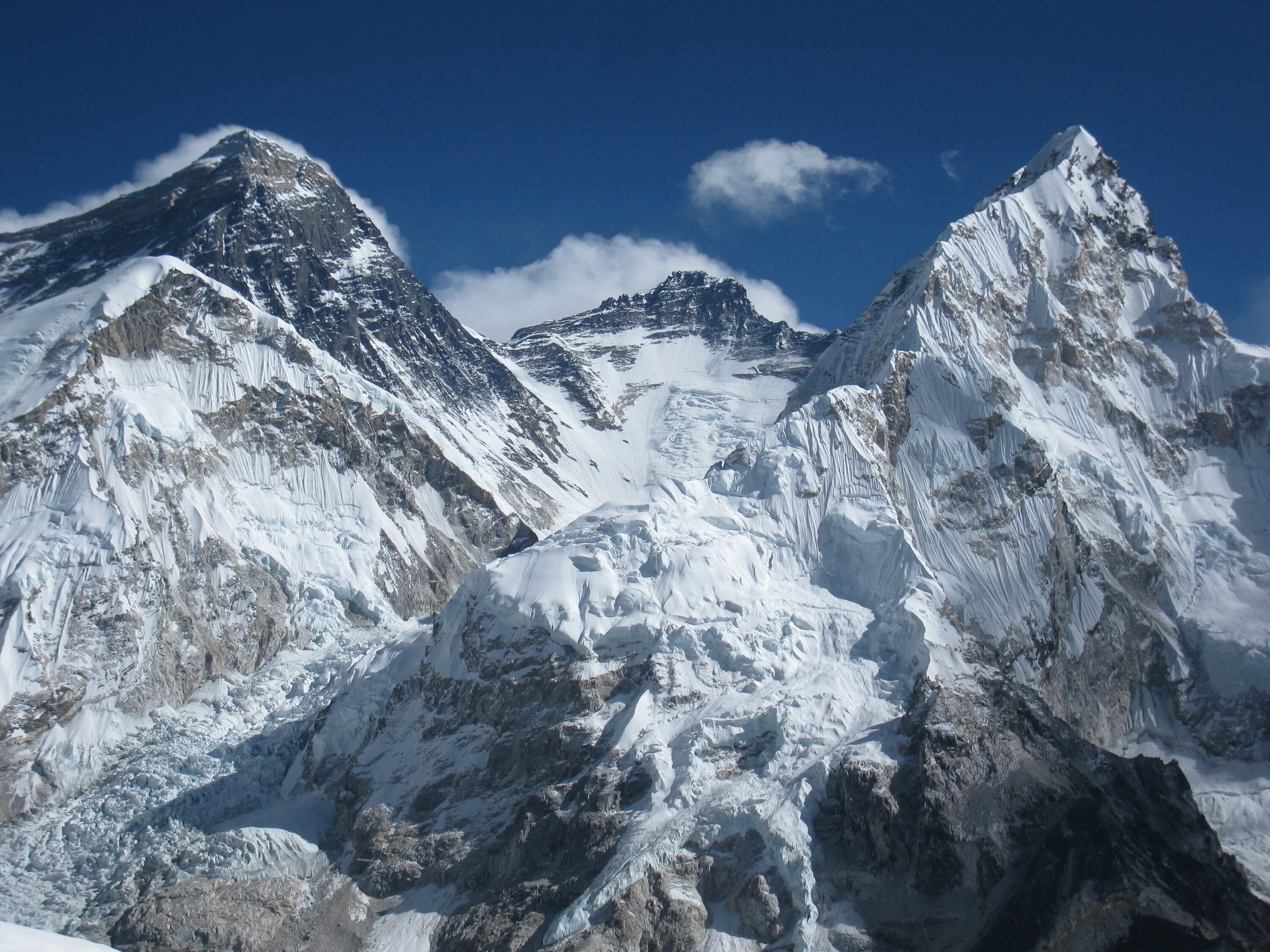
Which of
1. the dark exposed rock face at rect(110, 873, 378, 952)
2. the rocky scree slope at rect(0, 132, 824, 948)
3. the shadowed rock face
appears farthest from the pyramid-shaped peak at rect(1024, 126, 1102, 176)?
the dark exposed rock face at rect(110, 873, 378, 952)

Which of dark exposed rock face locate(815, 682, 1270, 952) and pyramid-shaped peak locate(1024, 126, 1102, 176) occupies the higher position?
pyramid-shaped peak locate(1024, 126, 1102, 176)

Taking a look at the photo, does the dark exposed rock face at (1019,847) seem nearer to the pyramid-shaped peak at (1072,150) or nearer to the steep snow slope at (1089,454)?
the steep snow slope at (1089,454)

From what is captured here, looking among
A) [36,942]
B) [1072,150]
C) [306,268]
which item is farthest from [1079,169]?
[36,942]

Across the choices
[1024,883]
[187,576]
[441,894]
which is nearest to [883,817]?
[1024,883]

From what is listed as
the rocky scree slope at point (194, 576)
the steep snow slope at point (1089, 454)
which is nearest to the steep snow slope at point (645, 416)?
the rocky scree slope at point (194, 576)

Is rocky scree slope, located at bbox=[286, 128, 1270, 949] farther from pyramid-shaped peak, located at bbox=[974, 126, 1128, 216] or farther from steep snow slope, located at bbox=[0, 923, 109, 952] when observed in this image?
steep snow slope, located at bbox=[0, 923, 109, 952]

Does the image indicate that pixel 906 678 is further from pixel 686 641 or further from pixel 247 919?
pixel 247 919

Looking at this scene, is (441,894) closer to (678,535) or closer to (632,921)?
(632,921)
